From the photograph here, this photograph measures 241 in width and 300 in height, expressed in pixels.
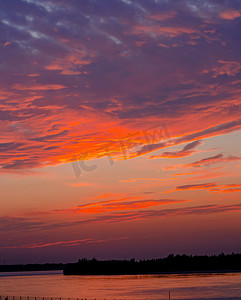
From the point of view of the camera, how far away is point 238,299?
103 metres

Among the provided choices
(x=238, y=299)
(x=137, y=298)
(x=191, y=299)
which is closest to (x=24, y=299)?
(x=137, y=298)

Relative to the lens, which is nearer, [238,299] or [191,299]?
[238,299]

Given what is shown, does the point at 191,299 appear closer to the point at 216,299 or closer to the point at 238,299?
the point at 216,299

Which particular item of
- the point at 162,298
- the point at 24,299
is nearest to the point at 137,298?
the point at 162,298

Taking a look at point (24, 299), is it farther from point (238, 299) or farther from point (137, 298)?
point (238, 299)

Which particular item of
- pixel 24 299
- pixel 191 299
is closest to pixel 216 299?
pixel 191 299

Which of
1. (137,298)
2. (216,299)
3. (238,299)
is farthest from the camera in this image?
(137,298)

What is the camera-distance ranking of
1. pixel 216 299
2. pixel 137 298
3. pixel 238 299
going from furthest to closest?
pixel 137 298
pixel 216 299
pixel 238 299

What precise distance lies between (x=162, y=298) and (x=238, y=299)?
69.5 ft

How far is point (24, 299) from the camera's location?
116688mm

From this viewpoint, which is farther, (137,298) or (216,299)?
(137,298)

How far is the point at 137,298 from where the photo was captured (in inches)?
4796

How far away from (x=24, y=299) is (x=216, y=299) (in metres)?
48.1

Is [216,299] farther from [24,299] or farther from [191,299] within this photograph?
[24,299]
